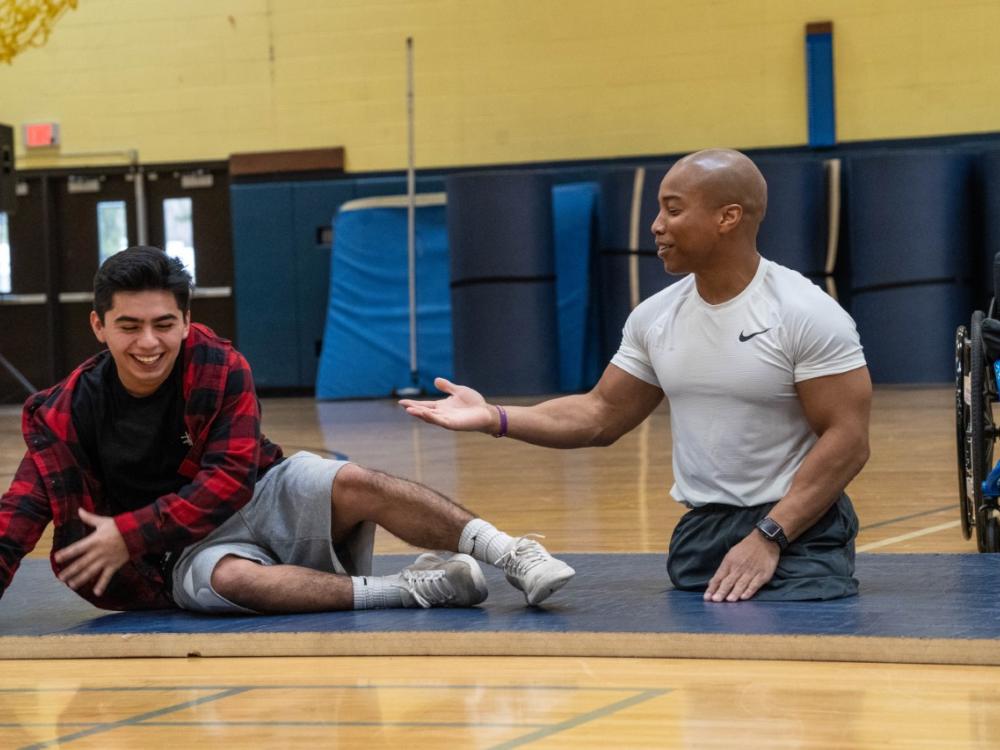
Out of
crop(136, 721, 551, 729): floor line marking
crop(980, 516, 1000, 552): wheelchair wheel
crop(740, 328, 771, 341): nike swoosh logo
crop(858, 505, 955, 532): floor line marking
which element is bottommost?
crop(858, 505, 955, 532): floor line marking

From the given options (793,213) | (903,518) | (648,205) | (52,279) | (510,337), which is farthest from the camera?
(52,279)

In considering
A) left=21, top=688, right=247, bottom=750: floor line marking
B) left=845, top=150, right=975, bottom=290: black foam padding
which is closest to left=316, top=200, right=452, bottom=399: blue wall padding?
left=845, top=150, right=975, bottom=290: black foam padding

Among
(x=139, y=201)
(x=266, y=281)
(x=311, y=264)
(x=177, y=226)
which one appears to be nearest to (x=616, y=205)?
(x=311, y=264)

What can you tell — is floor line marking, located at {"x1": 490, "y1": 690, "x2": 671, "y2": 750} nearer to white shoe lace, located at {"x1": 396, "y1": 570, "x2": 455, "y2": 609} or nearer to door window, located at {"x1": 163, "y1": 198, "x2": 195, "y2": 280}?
white shoe lace, located at {"x1": 396, "y1": 570, "x2": 455, "y2": 609}

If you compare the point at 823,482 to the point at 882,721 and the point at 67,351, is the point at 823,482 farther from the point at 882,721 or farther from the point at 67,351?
the point at 67,351

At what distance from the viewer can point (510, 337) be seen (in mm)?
10102

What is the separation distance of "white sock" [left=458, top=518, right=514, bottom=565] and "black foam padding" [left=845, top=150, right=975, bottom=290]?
7.25 meters

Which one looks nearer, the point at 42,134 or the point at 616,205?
the point at 616,205

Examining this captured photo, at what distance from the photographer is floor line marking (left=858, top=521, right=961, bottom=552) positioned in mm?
3846

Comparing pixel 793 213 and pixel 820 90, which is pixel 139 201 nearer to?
pixel 793 213

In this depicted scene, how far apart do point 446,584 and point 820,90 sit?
7.98 metres

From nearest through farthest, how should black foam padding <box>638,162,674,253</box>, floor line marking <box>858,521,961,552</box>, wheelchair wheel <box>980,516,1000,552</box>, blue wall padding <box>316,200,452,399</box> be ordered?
wheelchair wheel <box>980,516,1000,552</box> → floor line marking <box>858,521,961,552</box> → black foam padding <box>638,162,674,253</box> → blue wall padding <box>316,200,452,399</box>

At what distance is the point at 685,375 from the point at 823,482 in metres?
0.36

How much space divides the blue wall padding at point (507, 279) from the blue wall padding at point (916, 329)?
87.9 inches
